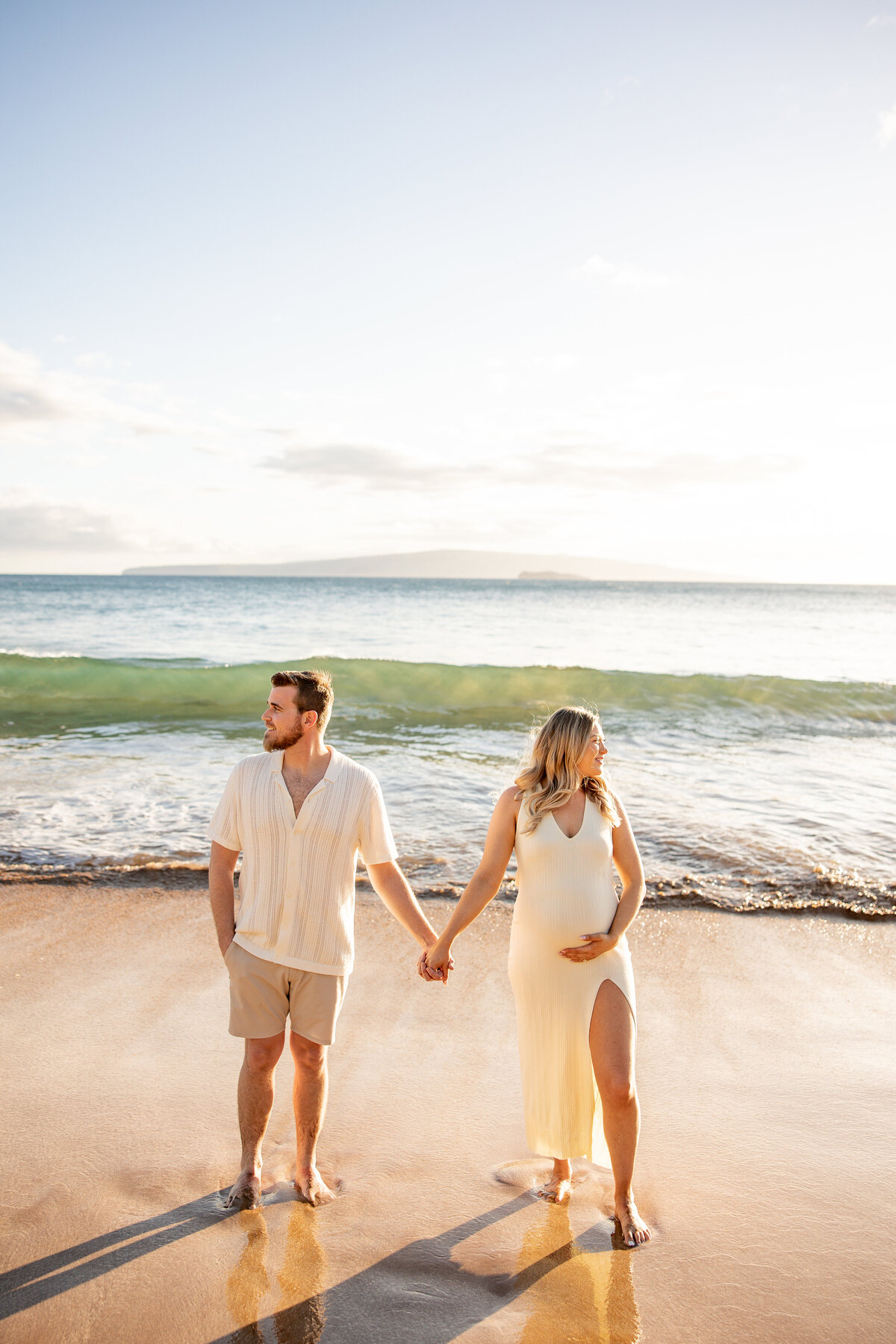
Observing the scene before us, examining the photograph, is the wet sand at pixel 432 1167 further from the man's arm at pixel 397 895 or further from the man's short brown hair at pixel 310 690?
the man's short brown hair at pixel 310 690

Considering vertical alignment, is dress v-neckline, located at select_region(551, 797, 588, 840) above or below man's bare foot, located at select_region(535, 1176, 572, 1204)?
above

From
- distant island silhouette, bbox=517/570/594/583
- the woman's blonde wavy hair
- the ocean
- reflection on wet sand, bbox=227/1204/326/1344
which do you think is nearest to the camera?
reflection on wet sand, bbox=227/1204/326/1344

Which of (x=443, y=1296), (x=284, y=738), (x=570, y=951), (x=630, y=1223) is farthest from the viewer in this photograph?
(x=284, y=738)

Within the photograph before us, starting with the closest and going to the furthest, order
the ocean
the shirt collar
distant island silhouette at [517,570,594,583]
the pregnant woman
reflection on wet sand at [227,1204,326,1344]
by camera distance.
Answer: reflection on wet sand at [227,1204,326,1344] < the pregnant woman < the shirt collar < the ocean < distant island silhouette at [517,570,594,583]

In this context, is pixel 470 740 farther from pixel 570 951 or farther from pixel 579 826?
pixel 570 951

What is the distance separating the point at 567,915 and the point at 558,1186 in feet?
3.49

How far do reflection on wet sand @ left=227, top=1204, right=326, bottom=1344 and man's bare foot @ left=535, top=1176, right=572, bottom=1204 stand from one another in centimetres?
87

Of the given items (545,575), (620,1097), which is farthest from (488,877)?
(545,575)

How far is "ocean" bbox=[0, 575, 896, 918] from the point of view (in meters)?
7.28

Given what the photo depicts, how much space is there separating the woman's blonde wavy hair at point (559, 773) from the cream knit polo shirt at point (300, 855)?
23.5 inches

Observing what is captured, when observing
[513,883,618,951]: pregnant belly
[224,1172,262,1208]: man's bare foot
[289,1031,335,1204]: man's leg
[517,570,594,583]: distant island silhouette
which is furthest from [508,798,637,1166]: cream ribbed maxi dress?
[517,570,594,583]: distant island silhouette

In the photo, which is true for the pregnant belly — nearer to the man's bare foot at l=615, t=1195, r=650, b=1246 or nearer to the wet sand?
the man's bare foot at l=615, t=1195, r=650, b=1246

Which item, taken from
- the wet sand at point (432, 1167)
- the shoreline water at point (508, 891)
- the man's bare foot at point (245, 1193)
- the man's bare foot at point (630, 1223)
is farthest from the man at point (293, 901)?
the shoreline water at point (508, 891)

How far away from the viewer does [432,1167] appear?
136 inches
